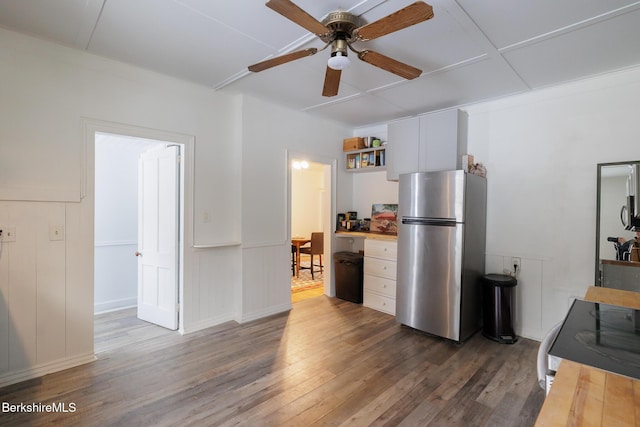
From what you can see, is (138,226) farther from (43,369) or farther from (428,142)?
(428,142)

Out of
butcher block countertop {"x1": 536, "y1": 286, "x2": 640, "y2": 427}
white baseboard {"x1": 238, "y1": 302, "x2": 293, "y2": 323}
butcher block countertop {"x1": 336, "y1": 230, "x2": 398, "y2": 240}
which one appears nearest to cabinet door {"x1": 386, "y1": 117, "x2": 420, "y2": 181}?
butcher block countertop {"x1": 336, "y1": 230, "x2": 398, "y2": 240}

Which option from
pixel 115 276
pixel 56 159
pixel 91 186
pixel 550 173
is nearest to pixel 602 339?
pixel 550 173

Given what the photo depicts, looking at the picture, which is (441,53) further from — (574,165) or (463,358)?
(463,358)

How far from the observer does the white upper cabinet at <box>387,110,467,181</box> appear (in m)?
3.40

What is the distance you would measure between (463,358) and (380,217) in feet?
7.13

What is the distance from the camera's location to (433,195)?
3.11 metres

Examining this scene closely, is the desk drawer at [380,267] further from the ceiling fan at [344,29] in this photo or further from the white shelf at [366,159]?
the ceiling fan at [344,29]

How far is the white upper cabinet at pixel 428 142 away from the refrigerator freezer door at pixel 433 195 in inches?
17.2

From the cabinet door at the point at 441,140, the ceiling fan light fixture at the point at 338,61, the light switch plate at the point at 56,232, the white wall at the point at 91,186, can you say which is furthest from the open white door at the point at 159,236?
the cabinet door at the point at 441,140

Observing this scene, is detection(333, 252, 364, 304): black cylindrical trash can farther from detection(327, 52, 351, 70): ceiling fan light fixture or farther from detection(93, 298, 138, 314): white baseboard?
detection(327, 52, 351, 70): ceiling fan light fixture

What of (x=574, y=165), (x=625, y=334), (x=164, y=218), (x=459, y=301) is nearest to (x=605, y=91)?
(x=574, y=165)

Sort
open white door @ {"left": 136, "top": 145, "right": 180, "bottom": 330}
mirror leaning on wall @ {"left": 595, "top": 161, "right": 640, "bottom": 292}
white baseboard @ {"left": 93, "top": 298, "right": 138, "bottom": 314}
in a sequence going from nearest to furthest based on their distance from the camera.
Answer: mirror leaning on wall @ {"left": 595, "top": 161, "right": 640, "bottom": 292}, open white door @ {"left": 136, "top": 145, "right": 180, "bottom": 330}, white baseboard @ {"left": 93, "top": 298, "right": 138, "bottom": 314}

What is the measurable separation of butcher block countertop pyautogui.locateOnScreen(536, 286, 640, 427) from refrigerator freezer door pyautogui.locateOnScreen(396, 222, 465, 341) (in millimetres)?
2012

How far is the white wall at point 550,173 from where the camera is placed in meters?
2.75
